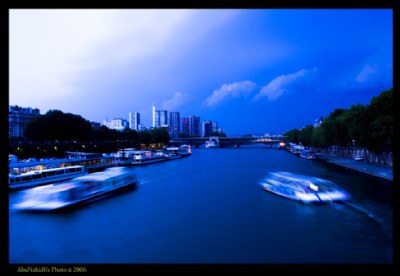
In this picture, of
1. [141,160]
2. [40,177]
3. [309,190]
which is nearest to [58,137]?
[141,160]

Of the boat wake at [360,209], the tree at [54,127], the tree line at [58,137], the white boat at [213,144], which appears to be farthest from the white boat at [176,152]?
the white boat at [213,144]

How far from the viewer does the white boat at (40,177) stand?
9403mm

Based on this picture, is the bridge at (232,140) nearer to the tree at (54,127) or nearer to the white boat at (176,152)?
the white boat at (176,152)

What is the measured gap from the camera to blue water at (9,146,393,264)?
4.15 meters

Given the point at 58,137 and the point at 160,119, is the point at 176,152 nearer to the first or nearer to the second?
the point at 58,137

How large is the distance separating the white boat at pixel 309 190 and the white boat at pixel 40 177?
711cm

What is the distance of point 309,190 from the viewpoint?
290 inches

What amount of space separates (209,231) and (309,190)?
3.22 meters

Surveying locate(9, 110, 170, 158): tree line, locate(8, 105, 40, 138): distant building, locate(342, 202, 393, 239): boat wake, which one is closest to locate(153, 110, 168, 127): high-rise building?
locate(8, 105, 40, 138): distant building

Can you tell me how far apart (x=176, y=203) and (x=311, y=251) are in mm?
3948

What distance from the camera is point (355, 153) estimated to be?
1812 cm
